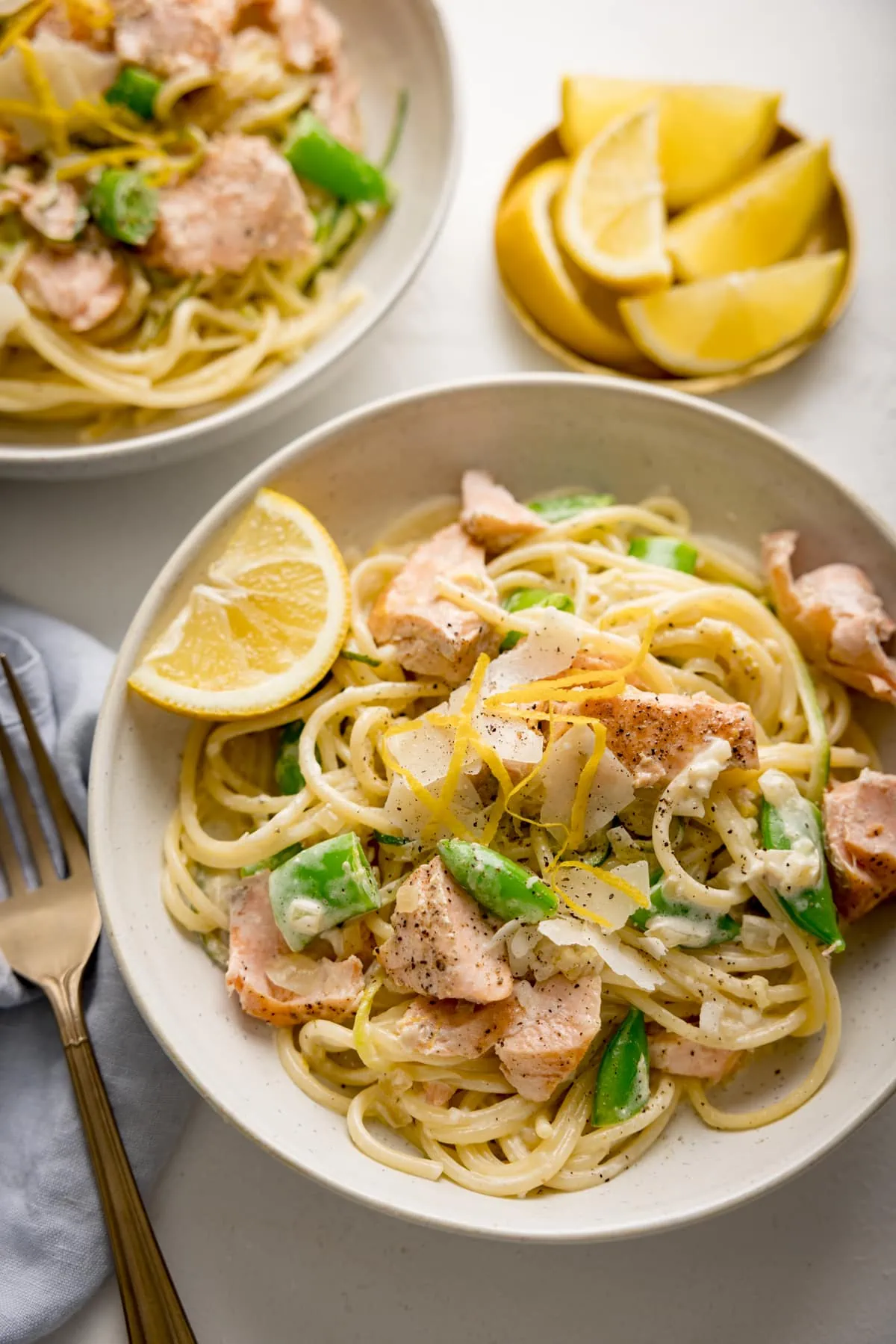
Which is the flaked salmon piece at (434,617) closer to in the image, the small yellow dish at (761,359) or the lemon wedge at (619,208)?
the small yellow dish at (761,359)

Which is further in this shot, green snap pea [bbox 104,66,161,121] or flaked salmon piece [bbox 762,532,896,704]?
green snap pea [bbox 104,66,161,121]

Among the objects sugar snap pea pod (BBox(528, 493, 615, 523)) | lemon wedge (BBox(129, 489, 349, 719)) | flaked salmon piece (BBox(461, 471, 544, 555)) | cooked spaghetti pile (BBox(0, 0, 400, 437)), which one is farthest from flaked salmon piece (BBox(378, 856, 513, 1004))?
cooked spaghetti pile (BBox(0, 0, 400, 437))

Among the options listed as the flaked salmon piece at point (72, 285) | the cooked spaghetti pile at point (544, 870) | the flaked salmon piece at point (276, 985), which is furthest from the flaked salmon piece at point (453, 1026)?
the flaked salmon piece at point (72, 285)

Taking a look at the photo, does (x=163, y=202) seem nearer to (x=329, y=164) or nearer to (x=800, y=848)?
(x=329, y=164)

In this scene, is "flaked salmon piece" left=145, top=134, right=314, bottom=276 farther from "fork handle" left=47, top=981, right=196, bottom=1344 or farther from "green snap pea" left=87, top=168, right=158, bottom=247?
"fork handle" left=47, top=981, right=196, bottom=1344

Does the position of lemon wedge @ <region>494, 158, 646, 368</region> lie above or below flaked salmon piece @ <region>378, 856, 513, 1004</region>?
above

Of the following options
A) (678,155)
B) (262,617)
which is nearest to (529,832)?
(262,617)
